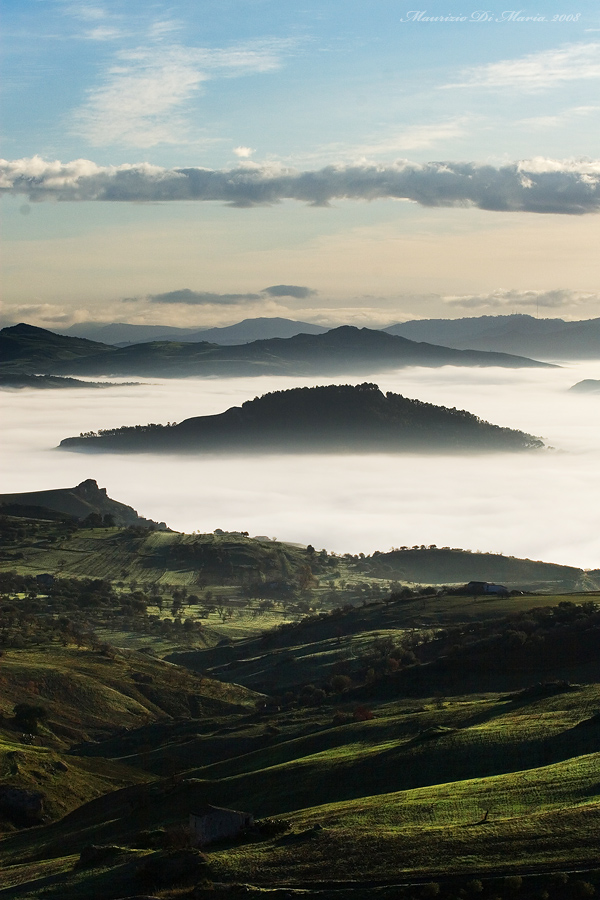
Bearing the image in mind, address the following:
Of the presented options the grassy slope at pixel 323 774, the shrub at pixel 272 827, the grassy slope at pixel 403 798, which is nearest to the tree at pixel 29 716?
the grassy slope at pixel 323 774

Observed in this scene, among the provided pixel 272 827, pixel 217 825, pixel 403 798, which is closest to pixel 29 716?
pixel 217 825

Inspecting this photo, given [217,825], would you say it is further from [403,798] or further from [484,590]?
[484,590]

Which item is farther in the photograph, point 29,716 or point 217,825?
point 29,716

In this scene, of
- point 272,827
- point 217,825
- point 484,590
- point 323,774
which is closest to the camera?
point 272,827

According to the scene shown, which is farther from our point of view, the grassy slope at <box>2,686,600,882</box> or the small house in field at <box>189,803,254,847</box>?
the small house in field at <box>189,803,254,847</box>

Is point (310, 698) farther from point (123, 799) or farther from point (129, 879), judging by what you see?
point (129, 879)

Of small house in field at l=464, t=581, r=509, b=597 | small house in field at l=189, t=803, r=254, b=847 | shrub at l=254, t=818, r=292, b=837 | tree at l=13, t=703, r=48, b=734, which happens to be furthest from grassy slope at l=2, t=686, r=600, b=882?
small house in field at l=464, t=581, r=509, b=597

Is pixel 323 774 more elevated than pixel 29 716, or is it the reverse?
pixel 323 774

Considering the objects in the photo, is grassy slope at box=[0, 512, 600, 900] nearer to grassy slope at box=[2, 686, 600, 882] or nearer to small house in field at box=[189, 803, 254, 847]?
grassy slope at box=[2, 686, 600, 882]

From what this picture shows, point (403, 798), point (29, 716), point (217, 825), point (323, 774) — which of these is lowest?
point (29, 716)

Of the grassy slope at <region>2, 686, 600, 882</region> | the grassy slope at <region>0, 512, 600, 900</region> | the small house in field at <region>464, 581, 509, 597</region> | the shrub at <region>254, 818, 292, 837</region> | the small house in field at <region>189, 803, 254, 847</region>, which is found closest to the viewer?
the grassy slope at <region>2, 686, 600, 882</region>
